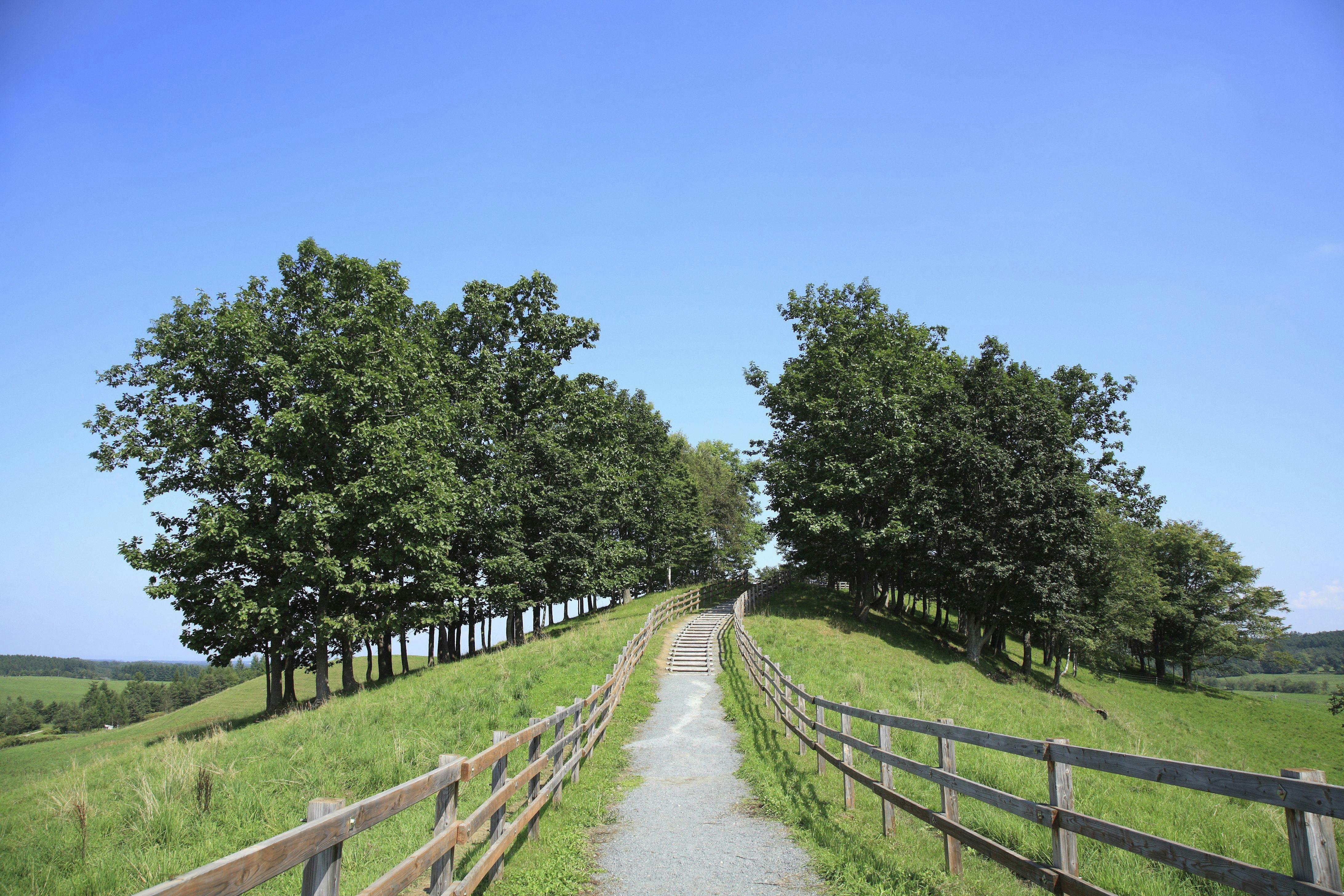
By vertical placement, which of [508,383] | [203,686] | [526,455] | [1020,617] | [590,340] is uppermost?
[590,340]

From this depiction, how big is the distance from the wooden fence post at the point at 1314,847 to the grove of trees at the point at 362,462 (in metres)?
21.6

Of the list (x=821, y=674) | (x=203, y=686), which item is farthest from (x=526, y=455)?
(x=203, y=686)

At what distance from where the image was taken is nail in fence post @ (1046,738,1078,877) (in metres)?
4.60

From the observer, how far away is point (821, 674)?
19984mm

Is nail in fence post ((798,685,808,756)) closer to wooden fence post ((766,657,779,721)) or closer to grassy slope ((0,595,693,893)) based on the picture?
wooden fence post ((766,657,779,721))

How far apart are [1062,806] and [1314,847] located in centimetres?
174

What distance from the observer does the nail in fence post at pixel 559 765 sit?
8.64 m

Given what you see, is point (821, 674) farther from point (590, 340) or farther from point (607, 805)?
point (590, 340)

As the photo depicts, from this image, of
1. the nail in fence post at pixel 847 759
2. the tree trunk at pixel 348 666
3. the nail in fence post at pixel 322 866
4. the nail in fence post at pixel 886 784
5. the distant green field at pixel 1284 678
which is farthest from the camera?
the distant green field at pixel 1284 678

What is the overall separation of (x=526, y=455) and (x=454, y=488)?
531cm

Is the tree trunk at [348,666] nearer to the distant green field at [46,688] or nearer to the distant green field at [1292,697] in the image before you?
the distant green field at [1292,697]

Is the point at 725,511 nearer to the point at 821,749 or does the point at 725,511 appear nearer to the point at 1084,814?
the point at 821,749

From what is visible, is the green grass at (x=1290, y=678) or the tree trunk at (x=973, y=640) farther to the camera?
the green grass at (x=1290, y=678)

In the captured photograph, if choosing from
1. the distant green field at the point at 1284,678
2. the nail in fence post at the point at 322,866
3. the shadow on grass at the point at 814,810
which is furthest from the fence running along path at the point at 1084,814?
the distant green field at the point at 1284,678
